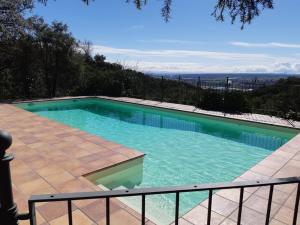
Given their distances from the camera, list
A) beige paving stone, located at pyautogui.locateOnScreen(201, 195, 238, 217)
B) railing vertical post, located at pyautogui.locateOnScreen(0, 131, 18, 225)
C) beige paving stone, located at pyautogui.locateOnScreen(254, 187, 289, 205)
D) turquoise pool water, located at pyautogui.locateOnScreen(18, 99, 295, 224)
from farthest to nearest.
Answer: turquoise pool water, located at pyautogui.locateOnScreen(18, 99, 295, 224) < beige paving stone, located at pyautogui.locateOnScreen(254, 187, 289, 205) < beige paving stone, located at pyautogui.locateOnScreen(201, 195, 238, 217) < railing vertical post, located at pyautogui.locateOnScreen(0, 131, 18, 225)

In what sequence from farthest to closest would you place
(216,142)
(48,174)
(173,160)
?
(216,142)
(173,160)
(48,174)

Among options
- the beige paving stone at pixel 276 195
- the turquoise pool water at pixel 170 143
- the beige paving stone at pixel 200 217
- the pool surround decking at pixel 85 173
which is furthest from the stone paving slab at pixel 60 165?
the beige paving stone at pixel 276 195

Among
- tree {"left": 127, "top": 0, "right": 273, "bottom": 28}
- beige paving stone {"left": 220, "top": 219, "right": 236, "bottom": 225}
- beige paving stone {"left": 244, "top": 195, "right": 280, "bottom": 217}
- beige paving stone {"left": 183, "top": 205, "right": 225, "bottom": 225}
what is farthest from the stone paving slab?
tree {"left": 127, "top": 0, "right": 273, "bottom": 28}

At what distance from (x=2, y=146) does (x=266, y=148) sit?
20.3ft

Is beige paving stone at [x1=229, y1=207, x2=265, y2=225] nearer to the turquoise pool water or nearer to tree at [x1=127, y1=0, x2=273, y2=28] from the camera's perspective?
the turquoise pool water

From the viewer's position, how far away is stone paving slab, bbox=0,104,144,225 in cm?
267

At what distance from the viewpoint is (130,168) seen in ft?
14.3

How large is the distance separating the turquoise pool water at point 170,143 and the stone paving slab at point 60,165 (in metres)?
0.42

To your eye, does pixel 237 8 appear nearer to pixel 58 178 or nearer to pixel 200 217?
pixel 200 217

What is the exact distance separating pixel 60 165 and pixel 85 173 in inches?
21.1

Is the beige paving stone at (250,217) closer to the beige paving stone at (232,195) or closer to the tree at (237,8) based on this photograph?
the beige paving stone at (232,195)

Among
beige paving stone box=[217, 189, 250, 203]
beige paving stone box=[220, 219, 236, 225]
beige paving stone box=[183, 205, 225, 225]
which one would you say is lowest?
beige paving stone box=[183, 205, 225, 225]

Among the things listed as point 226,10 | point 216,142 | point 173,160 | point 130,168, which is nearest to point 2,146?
point 226,10

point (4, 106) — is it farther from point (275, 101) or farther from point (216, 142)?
point (275, 101)
